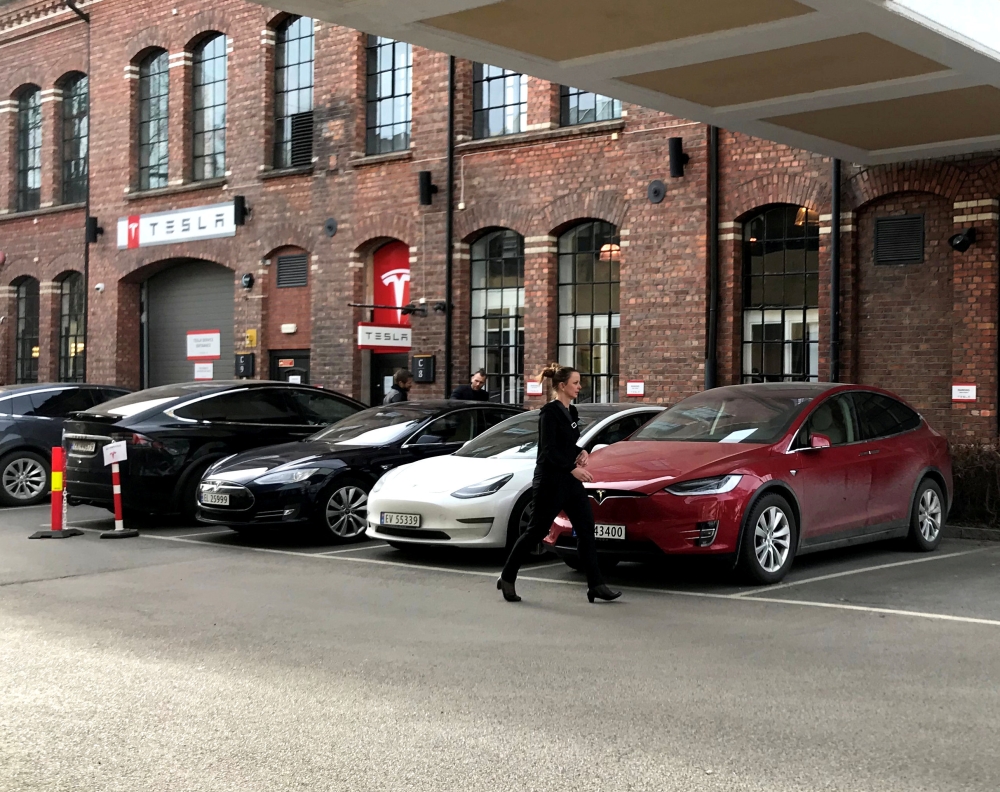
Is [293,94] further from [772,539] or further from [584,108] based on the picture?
[772,539]

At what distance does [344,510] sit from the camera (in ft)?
40.9

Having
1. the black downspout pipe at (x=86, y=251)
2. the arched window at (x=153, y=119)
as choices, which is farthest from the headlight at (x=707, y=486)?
the black downspout pipe at (x=86, y=251)

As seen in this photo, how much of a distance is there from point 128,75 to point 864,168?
1740 centimetres

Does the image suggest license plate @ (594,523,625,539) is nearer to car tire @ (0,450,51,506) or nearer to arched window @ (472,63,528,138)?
car tire @ (0,450,51,506)

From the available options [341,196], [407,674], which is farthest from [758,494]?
[341,196]

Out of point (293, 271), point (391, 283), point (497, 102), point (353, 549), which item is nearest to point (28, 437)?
point (353, 549)

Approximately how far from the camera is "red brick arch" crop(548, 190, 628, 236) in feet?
63.1

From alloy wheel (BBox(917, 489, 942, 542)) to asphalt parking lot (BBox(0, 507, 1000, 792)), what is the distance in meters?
0.55

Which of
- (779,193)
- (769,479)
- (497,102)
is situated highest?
(497,102)

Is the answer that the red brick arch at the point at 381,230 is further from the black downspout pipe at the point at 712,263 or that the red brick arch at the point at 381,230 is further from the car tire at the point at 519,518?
the car tire at the point at 519,518

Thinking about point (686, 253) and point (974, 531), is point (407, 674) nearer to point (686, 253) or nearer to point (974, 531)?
point (974, 531)

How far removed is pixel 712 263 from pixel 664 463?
8.93 m

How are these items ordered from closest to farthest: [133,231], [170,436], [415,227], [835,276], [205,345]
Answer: [170,436]
[835,276]
[415,227]
[205,345]
[133,231]

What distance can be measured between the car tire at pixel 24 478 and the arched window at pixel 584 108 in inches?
385
